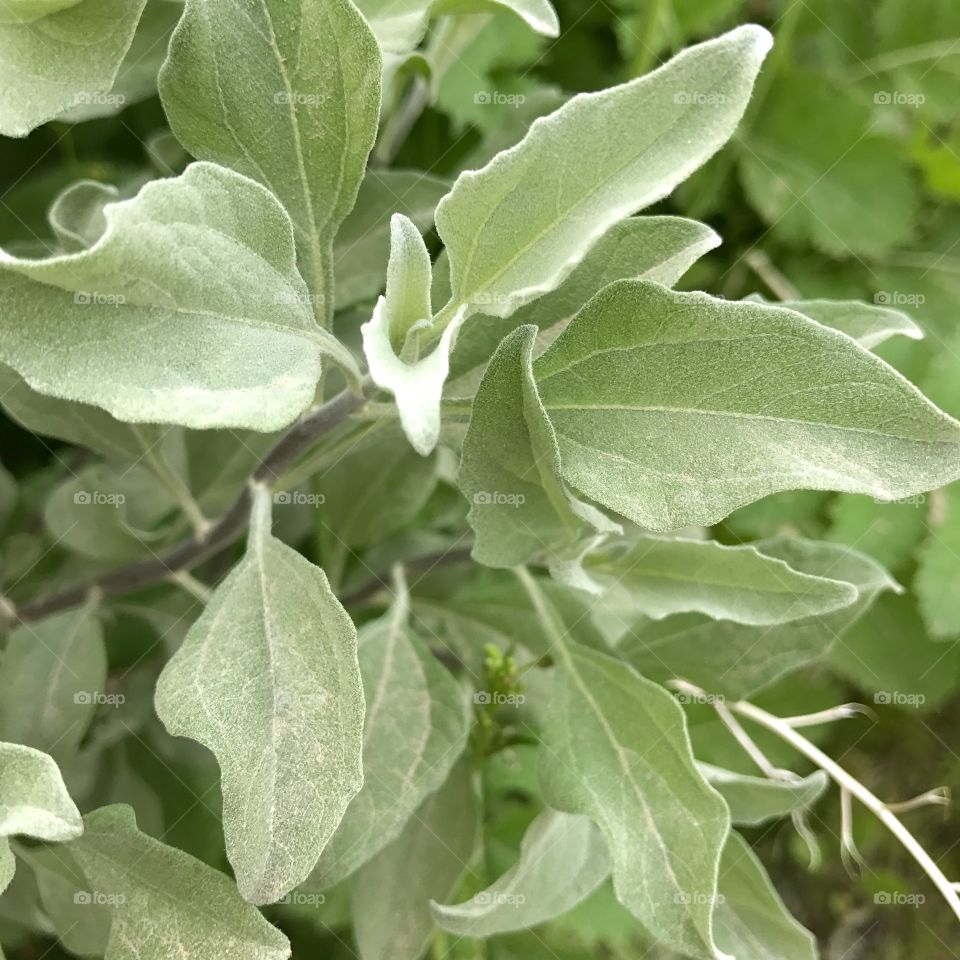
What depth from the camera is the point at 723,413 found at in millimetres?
414

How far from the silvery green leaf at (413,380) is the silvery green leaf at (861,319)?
0.70 feet

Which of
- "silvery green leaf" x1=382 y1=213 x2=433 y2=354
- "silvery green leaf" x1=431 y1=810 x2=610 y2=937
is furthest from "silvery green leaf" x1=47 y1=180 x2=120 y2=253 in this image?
"silvery green leaf" x1=431 y1=810 x2=610 y2=937

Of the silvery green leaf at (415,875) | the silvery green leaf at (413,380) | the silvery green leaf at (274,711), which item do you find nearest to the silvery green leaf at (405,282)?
the silvery green leaf at (413,380)

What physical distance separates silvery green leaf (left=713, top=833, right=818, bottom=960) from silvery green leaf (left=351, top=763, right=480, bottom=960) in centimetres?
17

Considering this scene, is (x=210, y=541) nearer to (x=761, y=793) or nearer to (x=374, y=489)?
(x=374, y=489)

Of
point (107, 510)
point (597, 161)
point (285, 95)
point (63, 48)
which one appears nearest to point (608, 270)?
point (597, 161)

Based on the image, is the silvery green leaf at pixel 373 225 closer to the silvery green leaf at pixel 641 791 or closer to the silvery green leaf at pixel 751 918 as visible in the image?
the silvery green leaf at pixel 641 791

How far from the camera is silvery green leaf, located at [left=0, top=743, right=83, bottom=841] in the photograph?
37cm

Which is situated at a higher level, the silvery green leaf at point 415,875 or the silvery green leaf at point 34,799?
the silvery green leaf at point 34,799

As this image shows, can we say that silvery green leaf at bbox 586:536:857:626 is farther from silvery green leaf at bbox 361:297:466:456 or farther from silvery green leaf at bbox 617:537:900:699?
silvery green leaf at bbox 361:297:466:456

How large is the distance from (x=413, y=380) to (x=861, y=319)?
0.95ft

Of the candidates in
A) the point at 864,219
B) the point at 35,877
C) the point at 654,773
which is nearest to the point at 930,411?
the point at 654,773

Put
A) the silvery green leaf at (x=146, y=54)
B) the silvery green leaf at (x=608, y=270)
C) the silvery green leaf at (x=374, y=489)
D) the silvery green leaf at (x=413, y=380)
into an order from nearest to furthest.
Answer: the silvery green leaf at (x=413, y=380) < the silvery green leaf at (x=608, y=270) < the silvery green leaf at (x=146, y=54) < the silvery green leaf at (x=374, y=489)

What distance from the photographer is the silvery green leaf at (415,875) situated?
24.0 inches
